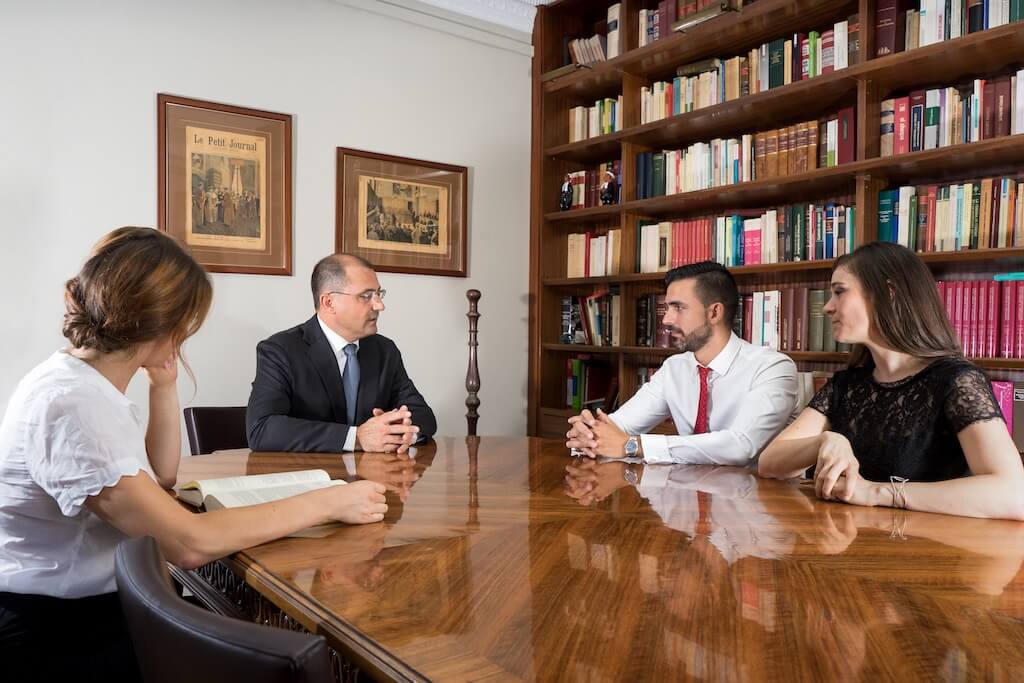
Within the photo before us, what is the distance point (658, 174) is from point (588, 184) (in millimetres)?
560

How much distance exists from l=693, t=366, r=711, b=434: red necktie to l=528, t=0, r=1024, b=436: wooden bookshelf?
28.7 inches

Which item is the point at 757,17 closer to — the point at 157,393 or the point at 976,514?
the point at 976,514

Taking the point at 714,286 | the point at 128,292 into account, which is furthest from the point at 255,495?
the point at 714,286

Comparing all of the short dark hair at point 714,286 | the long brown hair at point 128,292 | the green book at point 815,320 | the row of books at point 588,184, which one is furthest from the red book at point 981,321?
the long brown hair at point 128,292

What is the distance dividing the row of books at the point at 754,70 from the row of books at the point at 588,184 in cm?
36

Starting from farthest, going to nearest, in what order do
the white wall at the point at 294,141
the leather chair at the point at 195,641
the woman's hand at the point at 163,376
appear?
the white wall at the point at 294,141
the woman's hand at the point at 163,376
the leather chair at the point at 195,641

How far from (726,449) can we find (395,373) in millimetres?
1257

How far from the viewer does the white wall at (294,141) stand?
123 inches

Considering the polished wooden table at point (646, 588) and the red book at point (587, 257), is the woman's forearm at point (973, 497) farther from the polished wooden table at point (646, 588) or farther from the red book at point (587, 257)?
the red book at point (587, 257)

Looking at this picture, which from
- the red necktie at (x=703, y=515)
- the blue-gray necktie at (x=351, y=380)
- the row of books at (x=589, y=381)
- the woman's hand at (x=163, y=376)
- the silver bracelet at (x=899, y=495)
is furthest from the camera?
the row of books at (x=589, y=381)

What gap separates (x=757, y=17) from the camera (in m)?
3.30

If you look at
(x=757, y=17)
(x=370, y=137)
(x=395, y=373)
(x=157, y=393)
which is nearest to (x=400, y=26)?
(x=370, y=137)

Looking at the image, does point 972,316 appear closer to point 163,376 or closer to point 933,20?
point 933,20

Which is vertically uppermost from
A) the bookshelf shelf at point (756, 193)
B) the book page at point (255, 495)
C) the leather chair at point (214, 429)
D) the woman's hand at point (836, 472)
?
the bookshelf shelf at point (756, 193)
